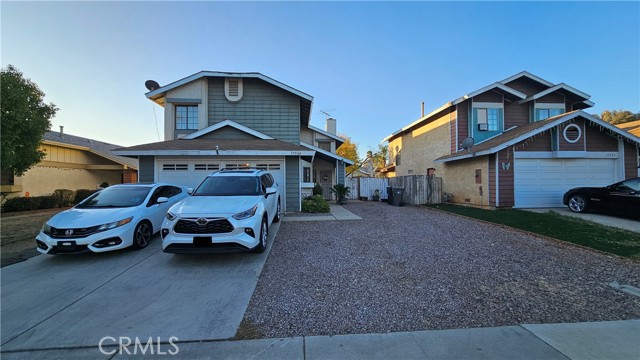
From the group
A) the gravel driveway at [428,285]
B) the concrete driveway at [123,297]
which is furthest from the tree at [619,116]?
the concrete driveway at [123,297]

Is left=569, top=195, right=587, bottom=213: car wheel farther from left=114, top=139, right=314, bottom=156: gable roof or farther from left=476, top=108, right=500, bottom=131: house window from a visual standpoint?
left=114, top=139, right=314, bottom=156: gable roof

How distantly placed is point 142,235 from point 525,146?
15.3 metres

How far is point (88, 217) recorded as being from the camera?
5.66 meters

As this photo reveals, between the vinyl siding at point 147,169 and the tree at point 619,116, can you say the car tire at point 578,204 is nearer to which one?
the vinyl siding at point 147,169

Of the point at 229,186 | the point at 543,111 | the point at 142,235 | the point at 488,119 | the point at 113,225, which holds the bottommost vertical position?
the point at 142,235

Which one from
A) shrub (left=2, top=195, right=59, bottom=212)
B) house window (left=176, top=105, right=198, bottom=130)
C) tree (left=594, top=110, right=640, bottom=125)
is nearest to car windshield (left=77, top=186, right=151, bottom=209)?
house window (left=176, top=105, right=198, bottom=130)

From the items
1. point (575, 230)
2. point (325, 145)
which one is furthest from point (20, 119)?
point (575, 230)

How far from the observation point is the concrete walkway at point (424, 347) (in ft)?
8.41

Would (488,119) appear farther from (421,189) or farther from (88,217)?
(88,217)

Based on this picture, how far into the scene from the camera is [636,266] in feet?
16.4

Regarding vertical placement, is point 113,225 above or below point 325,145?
below

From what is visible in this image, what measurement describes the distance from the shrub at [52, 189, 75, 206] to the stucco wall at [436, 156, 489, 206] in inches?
927

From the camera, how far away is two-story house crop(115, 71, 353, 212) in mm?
10758

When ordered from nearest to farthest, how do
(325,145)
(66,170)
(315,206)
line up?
(315,206) < (66,170) < (325,145)
